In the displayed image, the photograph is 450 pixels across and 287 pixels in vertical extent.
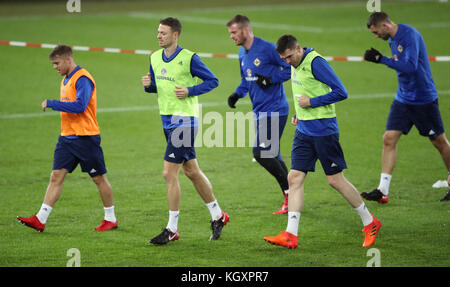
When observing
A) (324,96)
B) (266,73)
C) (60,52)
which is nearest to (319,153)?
(324,96)

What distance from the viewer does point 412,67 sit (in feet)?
32.6

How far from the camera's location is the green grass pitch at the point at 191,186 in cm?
846

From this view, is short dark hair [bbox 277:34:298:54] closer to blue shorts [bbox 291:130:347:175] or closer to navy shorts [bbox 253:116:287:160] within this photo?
blue shorts [bbox 291:130:347:175]

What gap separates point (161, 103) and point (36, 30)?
20.3m

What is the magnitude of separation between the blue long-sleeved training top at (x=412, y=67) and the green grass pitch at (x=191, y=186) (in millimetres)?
1474

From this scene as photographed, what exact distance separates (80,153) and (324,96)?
3.08 metres

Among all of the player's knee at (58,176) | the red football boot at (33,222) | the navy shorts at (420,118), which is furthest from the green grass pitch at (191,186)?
the navy shorts at (420,118)

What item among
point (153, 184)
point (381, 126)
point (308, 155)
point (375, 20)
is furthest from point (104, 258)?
point (381, 126)

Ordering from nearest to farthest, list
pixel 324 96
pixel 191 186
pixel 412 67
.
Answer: pixel 324 96 → pixel 412 67 → pixel 191 186

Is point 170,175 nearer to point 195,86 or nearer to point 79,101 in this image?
point 195,86

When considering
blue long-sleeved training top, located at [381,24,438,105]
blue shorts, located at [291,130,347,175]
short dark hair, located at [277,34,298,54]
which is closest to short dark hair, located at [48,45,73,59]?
short dark hair, located at [277,34,298,54]

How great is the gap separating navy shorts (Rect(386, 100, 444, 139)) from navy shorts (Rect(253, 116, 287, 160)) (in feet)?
5.66

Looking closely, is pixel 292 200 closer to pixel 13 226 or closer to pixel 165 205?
pixel 165 205

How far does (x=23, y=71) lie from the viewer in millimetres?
21328
